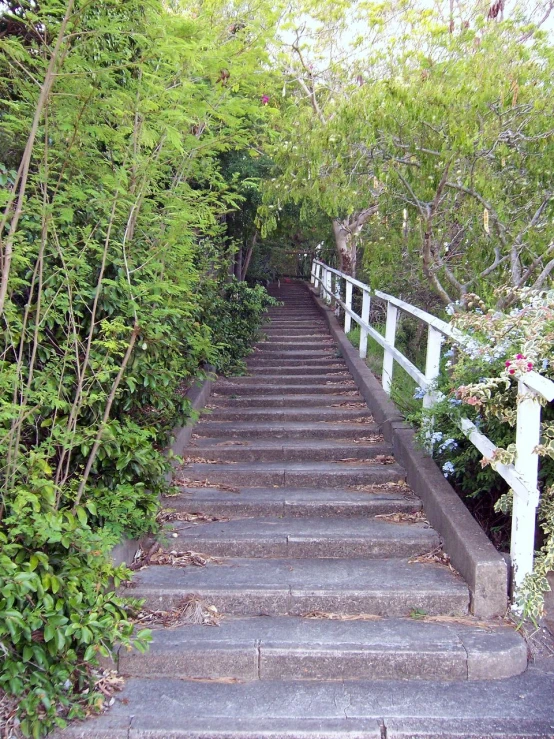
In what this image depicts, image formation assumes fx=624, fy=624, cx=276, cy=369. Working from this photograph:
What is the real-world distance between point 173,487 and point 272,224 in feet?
12.6

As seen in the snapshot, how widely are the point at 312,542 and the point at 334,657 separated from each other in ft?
3.34

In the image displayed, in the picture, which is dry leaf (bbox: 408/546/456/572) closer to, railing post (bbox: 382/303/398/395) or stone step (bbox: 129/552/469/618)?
stone step (bbox: 129/552/469/618)

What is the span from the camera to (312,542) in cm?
393

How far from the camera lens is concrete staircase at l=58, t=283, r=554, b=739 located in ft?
8.64

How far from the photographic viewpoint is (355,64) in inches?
468

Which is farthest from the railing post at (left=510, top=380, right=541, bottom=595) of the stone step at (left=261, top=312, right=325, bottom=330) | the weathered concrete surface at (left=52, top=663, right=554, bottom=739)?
the stone step at (left=261, top=312, right=325, bottom=330)

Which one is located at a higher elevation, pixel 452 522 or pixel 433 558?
pixel 452 522

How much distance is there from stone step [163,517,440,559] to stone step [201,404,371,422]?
2.25m

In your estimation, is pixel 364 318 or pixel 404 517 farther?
pixel 364 318

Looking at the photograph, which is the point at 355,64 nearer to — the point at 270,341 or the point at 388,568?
the point at 270,341

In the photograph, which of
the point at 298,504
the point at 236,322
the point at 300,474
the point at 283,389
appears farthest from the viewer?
the point at 236,322

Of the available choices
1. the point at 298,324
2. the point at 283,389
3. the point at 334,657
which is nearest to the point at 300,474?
the point at 334,657

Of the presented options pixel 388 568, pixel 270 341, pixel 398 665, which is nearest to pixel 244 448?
pixel 388 568

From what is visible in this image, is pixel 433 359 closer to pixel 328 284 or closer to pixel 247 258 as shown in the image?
pixel 328 284
